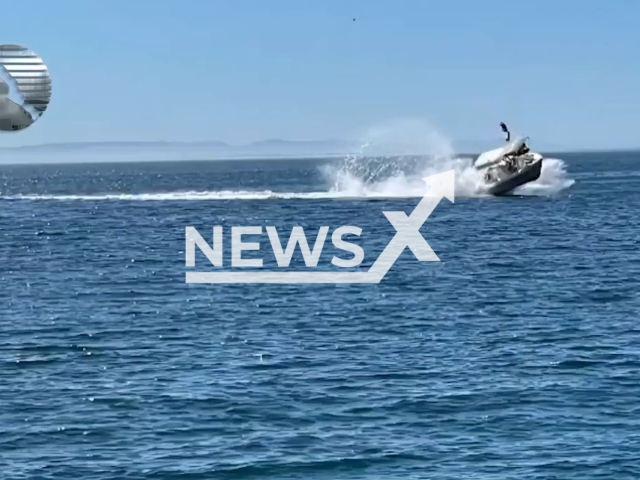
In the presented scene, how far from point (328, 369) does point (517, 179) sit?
237 ft

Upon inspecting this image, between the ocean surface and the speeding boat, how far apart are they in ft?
98.2

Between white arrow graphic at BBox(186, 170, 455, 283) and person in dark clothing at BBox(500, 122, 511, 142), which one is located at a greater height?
person in dark clothing at BBox(500, 122, 511, 142)

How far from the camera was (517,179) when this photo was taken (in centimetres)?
10475

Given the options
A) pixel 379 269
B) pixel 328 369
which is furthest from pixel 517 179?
pixel 328 369

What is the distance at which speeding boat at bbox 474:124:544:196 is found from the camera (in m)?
102

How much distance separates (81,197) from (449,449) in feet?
399

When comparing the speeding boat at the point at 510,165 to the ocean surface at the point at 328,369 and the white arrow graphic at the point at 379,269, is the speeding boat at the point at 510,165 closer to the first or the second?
the white arrow graphic at the point at 379,269

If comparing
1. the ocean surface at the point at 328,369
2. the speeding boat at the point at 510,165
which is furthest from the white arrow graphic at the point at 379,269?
the speeding boat at the point at 510,165

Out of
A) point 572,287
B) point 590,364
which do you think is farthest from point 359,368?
point 572,287

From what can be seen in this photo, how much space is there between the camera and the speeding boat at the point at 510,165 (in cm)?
10194

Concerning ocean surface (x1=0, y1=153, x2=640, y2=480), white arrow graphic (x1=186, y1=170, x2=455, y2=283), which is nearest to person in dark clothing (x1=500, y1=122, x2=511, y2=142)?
white arrow graphic (x1=186, y1=170, x2=455, y2=283)

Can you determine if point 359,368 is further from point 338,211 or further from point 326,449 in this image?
point 338,211

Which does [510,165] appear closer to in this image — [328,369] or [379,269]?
[379,269]

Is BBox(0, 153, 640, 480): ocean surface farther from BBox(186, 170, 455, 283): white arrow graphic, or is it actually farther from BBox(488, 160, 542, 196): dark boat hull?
BBox(488, 160, 542, 196): dark boat hull
